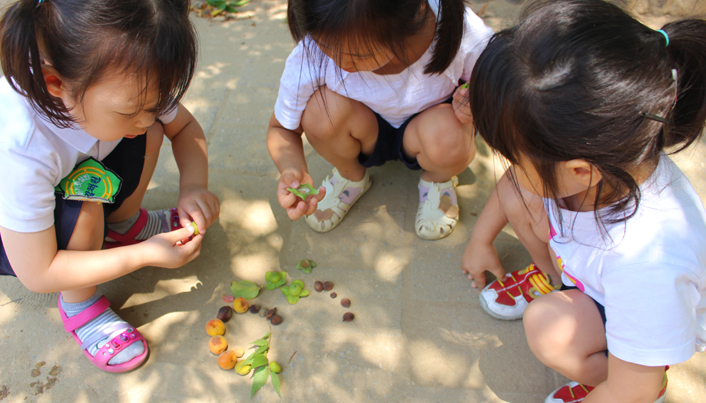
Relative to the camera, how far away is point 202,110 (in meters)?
2.78

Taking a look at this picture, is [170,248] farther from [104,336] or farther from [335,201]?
[335,201]

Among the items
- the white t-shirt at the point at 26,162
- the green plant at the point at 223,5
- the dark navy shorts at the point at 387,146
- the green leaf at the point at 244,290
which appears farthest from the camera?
the green plant at the point at 223,5

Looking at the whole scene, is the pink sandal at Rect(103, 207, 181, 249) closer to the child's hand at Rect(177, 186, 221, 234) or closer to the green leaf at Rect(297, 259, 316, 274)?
the child's hand at Rect(177, 186, 221, 234)

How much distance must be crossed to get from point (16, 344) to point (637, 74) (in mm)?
2275

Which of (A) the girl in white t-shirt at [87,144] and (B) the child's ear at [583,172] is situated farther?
(A) the girl in white t-shirt at [87,144]

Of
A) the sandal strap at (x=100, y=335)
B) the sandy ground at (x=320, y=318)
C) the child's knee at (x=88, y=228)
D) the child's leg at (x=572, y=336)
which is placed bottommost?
the sandy ground at (x=320, y=318)

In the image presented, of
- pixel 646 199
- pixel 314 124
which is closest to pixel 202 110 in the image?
pixel 314 124

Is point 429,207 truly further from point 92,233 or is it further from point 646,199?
point 92,233

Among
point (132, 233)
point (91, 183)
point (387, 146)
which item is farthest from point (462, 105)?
point (132, 233)

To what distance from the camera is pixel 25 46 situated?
3.91 feet

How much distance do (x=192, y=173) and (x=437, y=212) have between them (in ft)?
3.56

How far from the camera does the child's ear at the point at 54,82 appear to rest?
1.25 meters

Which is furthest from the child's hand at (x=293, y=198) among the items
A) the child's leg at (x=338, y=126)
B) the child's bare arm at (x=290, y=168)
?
the child's leg at (x=338, y=126)

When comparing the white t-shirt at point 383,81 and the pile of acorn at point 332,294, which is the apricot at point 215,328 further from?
the white t-shirt at point 383,81
